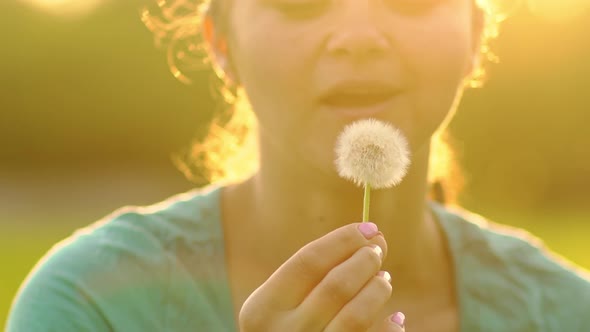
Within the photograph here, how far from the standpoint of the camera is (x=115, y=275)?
2.55 metres

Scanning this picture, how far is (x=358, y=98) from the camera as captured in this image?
2.38 meters

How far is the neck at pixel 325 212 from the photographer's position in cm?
275

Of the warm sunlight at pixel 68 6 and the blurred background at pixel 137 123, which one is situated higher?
the warm sunlight at pixel 68 6

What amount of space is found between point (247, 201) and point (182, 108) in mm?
17379

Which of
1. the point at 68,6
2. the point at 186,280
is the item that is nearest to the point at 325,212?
the point at 186,280

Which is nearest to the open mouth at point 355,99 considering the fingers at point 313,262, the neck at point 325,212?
the neck at point 325,212

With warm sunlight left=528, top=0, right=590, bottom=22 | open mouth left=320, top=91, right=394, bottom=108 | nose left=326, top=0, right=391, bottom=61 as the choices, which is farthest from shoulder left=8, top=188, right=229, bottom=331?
warm sunlight left=528, top=0, right=590, bottom=22

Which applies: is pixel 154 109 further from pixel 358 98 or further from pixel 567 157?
pixel 358 98

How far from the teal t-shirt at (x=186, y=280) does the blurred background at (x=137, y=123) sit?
14.0m

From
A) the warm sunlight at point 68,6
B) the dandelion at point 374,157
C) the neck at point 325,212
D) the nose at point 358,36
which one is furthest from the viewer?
the warm sunlight at point 68,6

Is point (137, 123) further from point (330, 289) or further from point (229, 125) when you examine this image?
point (330, 289)

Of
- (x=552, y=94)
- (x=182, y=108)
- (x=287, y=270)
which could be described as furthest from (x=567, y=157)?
(x=287, y=270)

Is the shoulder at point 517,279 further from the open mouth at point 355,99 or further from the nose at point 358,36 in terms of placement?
the nose at point 358,36

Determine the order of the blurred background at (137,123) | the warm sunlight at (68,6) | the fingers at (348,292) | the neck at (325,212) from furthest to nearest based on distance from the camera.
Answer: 1. the warm sunlight at (68,6)
2. the blurred background at (137,123)
3. the neck at (325,212)
4. the fingers at (348,292)
